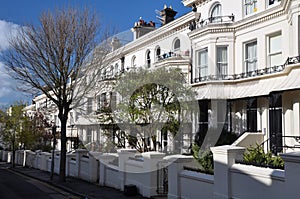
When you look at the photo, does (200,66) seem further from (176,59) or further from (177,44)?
(177,44)

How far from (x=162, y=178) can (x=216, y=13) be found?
1277cm

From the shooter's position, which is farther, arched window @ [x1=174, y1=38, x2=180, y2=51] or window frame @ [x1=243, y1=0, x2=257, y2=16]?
arched window @ [x1=174, y1=38, x2=180, y2=51]

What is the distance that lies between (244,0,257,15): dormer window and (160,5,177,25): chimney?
10.1 meters

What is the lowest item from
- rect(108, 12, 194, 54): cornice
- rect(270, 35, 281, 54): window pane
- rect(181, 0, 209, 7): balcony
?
rect(270, 35, 281, 54): window pane

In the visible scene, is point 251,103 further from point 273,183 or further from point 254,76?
point 273,183

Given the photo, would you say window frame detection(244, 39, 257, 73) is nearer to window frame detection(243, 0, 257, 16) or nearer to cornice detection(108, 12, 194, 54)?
window frame detection(243, 0, 257, 16)

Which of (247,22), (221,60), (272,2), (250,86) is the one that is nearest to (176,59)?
(221,60)

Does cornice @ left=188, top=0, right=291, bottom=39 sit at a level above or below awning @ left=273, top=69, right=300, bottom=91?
above

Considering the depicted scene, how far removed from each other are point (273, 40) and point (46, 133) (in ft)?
88.6

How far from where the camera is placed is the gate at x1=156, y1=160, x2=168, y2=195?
13.0 metres

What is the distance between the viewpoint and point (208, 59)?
21.4m

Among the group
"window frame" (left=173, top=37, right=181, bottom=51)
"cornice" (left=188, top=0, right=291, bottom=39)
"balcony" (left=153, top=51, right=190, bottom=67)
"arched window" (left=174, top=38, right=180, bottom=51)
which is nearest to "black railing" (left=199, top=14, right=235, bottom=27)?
"cornice" (left=188, top=0, right=291, bottom=39)

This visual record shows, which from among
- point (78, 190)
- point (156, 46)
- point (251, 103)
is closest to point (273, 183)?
point (78, 190)

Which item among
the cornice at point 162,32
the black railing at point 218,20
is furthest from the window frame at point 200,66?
the cornice at point 162,32
